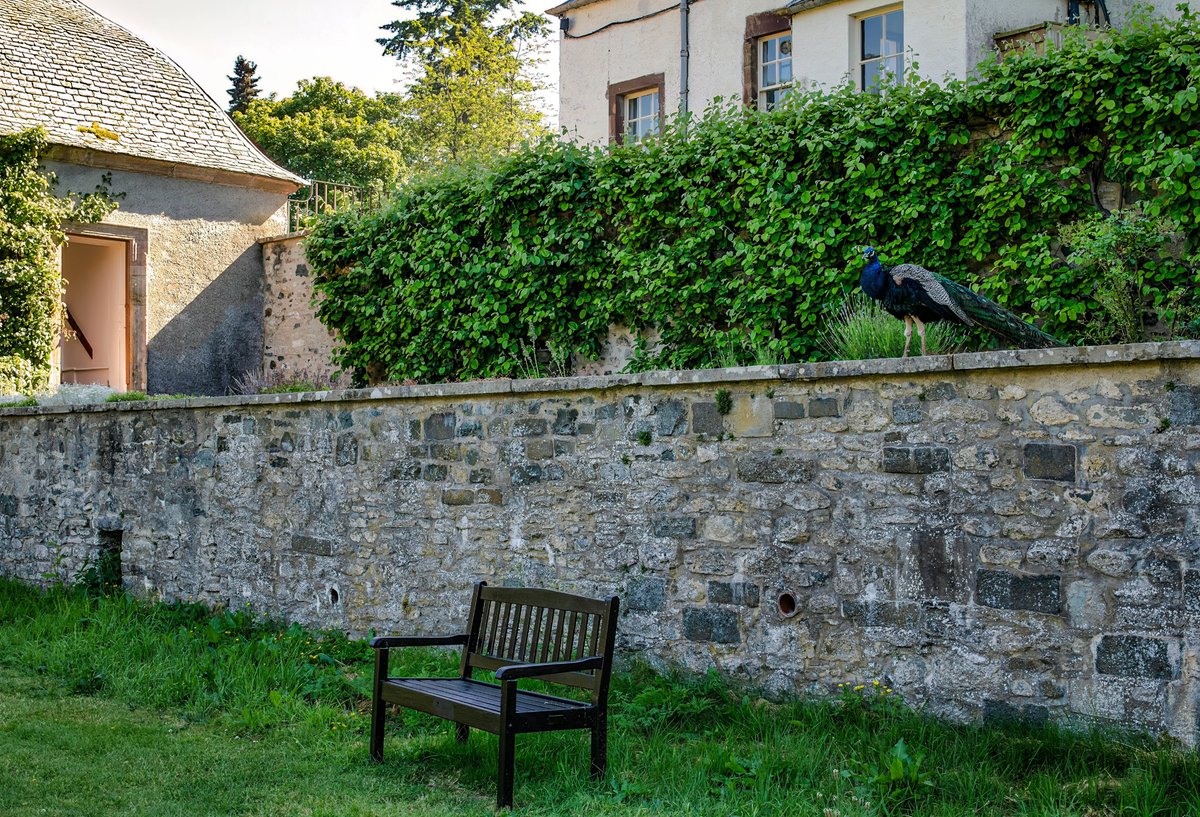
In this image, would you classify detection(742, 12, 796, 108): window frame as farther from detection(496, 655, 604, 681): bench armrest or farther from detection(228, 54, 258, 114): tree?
detection(228, 54, 258, 114): tree

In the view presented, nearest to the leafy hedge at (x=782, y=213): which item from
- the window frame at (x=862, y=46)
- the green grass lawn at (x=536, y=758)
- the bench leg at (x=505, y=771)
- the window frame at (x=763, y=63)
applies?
the green grass lawn at (x=536, y=758)

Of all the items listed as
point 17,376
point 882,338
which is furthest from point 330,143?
point 882,338

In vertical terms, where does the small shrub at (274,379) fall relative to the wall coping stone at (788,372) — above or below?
above

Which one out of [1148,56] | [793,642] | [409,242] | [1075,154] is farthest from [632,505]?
[409,242]

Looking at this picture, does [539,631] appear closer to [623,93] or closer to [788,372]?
[788,372]

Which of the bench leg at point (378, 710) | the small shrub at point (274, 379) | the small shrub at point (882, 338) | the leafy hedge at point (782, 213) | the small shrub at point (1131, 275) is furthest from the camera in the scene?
the small shrub at point (274, 379)

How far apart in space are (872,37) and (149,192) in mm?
10000

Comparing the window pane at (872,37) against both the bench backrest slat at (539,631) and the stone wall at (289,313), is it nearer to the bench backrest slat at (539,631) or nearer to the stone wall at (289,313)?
the stone wall at (289,313)

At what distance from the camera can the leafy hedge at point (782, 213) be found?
729 centimetres

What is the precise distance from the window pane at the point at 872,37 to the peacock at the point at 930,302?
7.38m

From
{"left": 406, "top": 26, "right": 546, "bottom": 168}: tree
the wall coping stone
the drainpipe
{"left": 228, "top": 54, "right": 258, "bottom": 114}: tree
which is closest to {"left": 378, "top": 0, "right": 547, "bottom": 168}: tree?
{"left": 406, "top": 26, "right": 546, "bottom": 168}: tree

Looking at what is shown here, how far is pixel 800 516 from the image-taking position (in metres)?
5.98

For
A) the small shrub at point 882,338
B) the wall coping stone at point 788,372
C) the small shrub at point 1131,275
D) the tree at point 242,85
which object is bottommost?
the wall coping stone at point 788,372

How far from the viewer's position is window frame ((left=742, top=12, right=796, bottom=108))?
1439 cm
